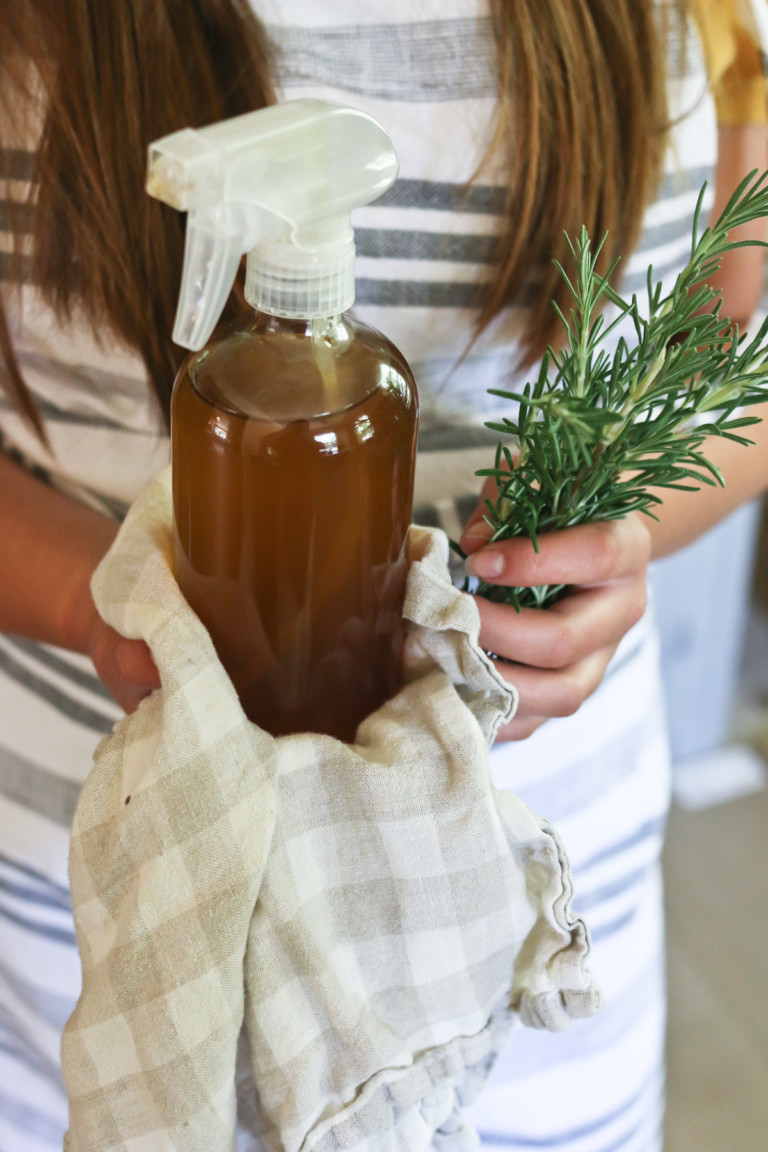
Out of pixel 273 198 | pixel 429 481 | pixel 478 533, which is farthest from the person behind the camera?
pixel 429 481

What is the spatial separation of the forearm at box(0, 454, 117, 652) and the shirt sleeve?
415 mm

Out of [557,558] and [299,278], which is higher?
[299,278]

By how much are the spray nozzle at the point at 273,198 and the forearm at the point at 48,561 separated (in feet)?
0.72

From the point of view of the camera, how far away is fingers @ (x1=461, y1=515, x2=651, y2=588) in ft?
1.17

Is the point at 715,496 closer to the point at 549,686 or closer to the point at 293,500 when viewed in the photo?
the point at 549,686

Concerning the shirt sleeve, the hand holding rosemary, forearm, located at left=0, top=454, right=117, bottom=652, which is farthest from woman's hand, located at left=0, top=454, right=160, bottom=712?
the shirt sleeve

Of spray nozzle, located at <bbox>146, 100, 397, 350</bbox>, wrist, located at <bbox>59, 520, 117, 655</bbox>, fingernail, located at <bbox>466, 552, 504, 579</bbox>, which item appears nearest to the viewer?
spray nozzle, located at <bbox>146, 100, 397, 350</bbox>

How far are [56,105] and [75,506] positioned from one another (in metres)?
0.19

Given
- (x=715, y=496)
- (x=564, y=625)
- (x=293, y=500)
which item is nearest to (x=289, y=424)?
(x=293, y=500)

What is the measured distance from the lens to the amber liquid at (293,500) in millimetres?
311

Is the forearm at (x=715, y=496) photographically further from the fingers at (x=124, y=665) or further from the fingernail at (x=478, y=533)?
the fingers at (x=124, y=665)

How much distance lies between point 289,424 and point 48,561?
229 mm

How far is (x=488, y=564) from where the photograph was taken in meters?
0.36

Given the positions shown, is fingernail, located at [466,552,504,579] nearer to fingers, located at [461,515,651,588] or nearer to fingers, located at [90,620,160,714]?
fingers, located at [461,515,651,588]
